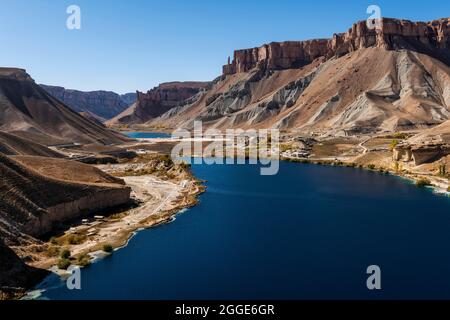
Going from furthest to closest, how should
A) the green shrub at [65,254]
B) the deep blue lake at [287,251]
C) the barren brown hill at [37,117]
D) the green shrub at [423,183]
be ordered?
the barren brown hill at [37,117], the green shrub at [423,183], the green shrub at [65,254], the deep blue lake at [287,251]

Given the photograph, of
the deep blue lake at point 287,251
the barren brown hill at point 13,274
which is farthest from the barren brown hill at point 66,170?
the barren brown hill at point 13,274

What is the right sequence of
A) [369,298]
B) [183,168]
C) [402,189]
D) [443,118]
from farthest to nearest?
[443,118] → [183,168] → [402,189] → [369,298]

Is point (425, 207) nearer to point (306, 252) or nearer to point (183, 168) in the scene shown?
point (306, 252)

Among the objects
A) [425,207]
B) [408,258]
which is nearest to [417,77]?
[425,207]

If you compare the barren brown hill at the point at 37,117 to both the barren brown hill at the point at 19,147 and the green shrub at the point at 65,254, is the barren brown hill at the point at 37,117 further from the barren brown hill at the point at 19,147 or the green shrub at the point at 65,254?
the green shrub at the point at 65,254

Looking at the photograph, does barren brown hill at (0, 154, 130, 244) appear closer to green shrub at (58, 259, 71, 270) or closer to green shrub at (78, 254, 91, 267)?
green shrub at (58, 259, 71, 270)
